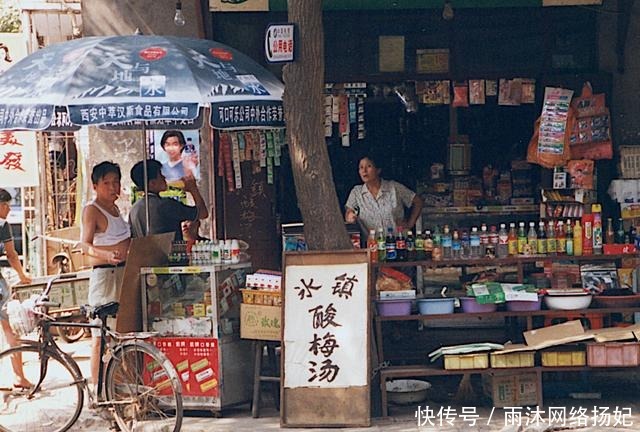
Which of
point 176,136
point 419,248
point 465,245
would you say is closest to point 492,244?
point 465,245

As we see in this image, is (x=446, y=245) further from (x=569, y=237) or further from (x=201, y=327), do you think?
(x=201, y=327)

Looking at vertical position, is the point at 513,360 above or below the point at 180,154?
below

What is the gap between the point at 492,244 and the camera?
7.78m

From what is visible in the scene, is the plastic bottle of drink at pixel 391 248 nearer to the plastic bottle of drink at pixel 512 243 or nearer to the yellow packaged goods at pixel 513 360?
the plastic bottle of drink at pixel 512 243

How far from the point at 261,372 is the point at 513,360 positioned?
2.09 meters

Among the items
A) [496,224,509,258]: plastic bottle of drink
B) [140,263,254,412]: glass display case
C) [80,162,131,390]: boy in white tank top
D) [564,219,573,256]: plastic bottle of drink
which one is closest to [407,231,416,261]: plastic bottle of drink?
[496,224,509,258]: plastic bottle of drink

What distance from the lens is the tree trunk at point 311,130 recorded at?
295 inches

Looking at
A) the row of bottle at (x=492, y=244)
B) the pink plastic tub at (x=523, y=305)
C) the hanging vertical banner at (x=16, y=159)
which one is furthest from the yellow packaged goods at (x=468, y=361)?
the hanging vertical banner at (x=16, y=159)

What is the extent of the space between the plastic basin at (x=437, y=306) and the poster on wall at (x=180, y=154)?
3359 millimetres

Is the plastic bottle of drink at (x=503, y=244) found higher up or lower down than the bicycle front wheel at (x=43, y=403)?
higher up

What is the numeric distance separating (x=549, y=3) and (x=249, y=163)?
3.47 m

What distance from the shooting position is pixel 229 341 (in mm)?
7648

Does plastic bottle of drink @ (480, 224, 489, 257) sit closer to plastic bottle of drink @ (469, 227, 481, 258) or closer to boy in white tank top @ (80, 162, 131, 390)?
plastic bottle of drink @ (469, 227, 481, 258)

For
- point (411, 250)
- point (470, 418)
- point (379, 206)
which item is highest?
point (379, 206)
